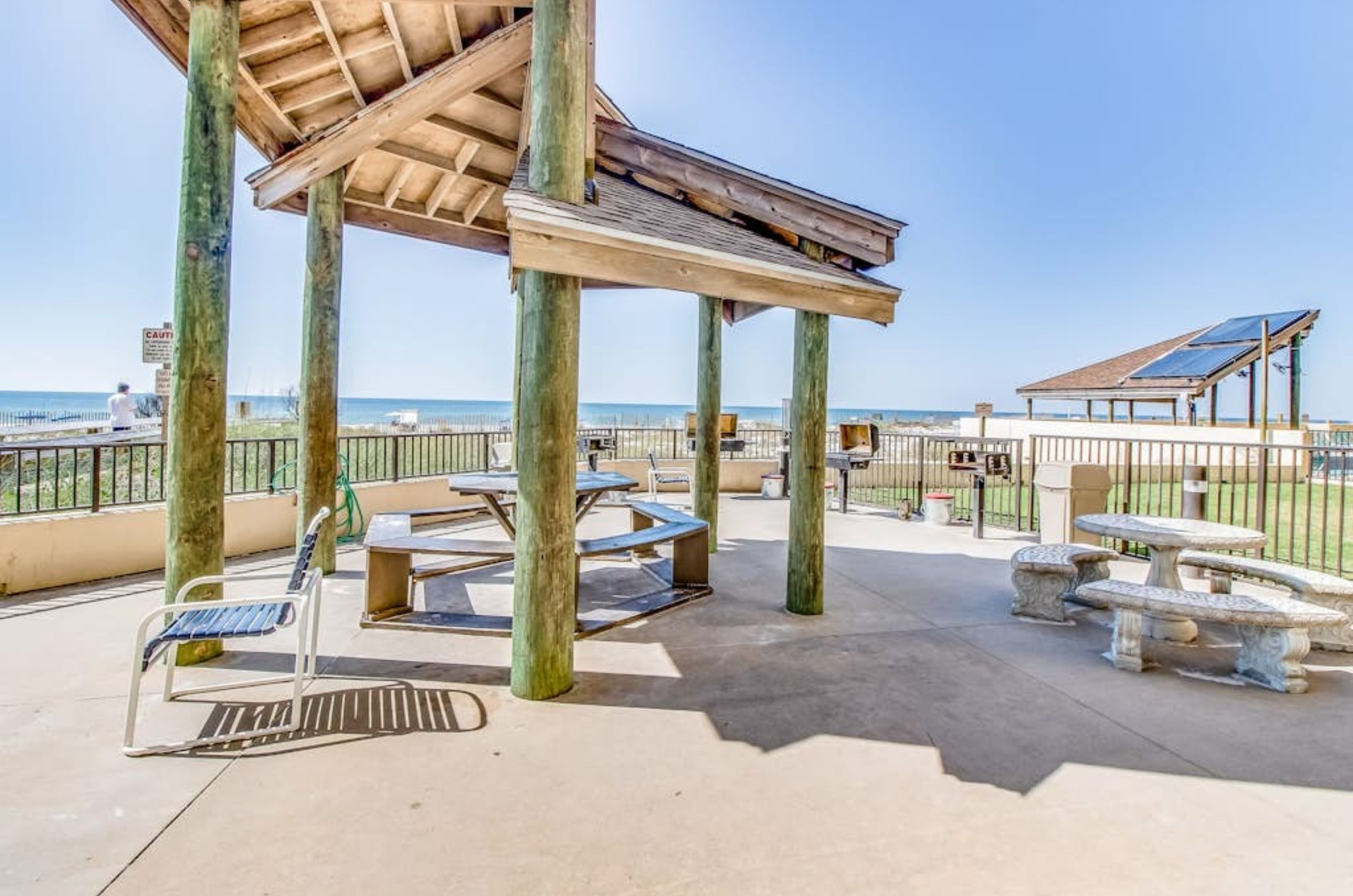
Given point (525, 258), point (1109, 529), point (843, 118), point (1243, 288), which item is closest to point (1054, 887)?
point (525, 258)

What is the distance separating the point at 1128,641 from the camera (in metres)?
3.31

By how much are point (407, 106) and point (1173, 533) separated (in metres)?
6.34

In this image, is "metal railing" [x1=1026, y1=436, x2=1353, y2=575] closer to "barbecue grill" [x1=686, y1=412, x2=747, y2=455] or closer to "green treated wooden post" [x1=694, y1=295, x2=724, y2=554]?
"green treated wooden post" [x1=694, y1=295, x2=724, y2=554]

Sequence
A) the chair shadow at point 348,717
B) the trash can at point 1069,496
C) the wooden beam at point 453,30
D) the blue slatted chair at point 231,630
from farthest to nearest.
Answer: the trash can at point 1069,496 → the wooden beam at point 453,30 → the chair shadow at point 348,717 → the blue slatted chair at point 231,630

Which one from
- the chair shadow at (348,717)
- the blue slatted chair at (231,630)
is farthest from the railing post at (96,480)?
the chair shadow at (348,717)

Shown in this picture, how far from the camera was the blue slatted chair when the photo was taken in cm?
229

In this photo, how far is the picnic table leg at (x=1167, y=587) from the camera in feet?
12.5

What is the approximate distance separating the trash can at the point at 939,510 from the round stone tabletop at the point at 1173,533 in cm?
376

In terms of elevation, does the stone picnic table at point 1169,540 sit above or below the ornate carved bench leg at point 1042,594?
above

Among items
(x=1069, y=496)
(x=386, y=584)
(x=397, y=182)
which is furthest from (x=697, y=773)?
(x=397, y=182)

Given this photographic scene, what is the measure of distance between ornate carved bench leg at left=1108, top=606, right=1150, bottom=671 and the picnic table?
342 cm

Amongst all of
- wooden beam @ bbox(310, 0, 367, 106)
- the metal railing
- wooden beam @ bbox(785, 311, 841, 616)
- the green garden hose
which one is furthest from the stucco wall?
the metal railing

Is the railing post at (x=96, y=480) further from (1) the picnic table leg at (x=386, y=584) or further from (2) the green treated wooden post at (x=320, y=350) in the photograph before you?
(1) the picnic table leg at (x=386, y=584)

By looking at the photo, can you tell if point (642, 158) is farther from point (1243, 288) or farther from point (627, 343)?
point (627, 343)
